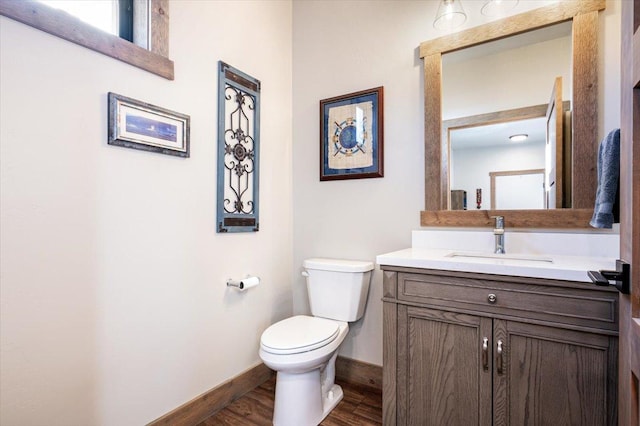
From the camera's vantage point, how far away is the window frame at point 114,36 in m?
1.09

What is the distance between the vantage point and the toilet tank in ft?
6.16

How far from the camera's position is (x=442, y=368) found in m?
1.32

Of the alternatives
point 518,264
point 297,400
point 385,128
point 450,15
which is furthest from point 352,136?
point 297,400

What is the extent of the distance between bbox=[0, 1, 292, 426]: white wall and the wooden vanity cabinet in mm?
977

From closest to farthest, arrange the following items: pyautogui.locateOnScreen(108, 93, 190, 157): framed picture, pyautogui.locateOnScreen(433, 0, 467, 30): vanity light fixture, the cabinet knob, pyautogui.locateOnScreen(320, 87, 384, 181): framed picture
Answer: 1. the cabinet knob
2. pyautogui.locateOnScreen(108, 93, 190, 157): framed picture
3. pyautogui.locateOnScreen(433, 0, 467, 30): vanity light fixture
4. pyautogui.locateOnScreen(320, 87, 384, 181): framed picture

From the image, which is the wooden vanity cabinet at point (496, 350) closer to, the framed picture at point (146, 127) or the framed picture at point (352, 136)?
the framed picture at point (352, 136)

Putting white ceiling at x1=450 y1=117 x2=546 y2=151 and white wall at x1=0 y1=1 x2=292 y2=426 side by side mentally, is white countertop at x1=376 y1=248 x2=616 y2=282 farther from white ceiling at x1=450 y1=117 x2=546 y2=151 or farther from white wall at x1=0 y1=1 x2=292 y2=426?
white wall at x1=0 y1=1 x2=292 y2=426

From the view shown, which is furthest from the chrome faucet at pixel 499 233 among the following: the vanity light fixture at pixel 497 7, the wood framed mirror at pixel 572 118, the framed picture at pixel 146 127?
the framed picture at pixel 146 127

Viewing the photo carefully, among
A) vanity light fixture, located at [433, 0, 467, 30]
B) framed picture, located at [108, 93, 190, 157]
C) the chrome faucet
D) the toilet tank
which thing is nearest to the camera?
framed picture, located at [108, 93, 190, 157]

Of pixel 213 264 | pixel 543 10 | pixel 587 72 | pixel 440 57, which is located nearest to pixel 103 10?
pixel 213 264

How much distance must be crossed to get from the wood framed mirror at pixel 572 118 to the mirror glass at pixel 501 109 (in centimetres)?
4

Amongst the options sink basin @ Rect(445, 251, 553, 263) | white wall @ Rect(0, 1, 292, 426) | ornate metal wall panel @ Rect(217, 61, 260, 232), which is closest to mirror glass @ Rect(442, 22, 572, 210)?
sink basin @ Rect(445, 251, 553, 263)

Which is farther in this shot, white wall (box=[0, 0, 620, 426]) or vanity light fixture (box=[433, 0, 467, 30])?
vanity light fixture (box=[433, 0, 467, 30])

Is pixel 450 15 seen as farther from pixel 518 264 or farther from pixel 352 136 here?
pixel 518 264
